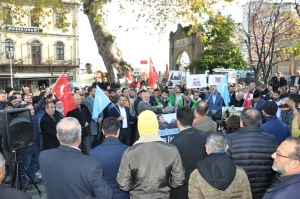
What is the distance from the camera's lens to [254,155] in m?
3.62

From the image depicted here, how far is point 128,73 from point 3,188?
1223 centimetres

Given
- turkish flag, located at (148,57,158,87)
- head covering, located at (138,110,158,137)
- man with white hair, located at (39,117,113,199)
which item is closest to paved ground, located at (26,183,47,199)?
man with white hair, located at (39,117,113,199)

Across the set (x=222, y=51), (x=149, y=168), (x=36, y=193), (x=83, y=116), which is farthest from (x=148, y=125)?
(x=222, y=51)

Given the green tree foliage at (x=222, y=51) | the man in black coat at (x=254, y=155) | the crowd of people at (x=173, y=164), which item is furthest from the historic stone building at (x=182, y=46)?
the man in black coat at (x=254, y=155)

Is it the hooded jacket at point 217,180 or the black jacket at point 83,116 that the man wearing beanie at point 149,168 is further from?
the black jacket at point 83,116

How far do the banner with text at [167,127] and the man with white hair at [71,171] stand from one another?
395cm

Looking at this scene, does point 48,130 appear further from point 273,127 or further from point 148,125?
point 273,127

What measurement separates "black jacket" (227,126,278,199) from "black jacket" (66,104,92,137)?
13.7 ft

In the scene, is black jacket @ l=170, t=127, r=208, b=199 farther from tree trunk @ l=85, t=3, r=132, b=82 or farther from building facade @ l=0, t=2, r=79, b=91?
Answer: building facade @ l=0, t=2, r=79, b=91

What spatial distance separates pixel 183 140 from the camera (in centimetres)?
364

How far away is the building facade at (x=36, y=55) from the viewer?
133 feet

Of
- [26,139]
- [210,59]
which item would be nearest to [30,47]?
[210,59]

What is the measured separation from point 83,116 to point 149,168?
4559 millimetres

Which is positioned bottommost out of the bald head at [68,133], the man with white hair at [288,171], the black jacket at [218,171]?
the black jacket at [218,171]
